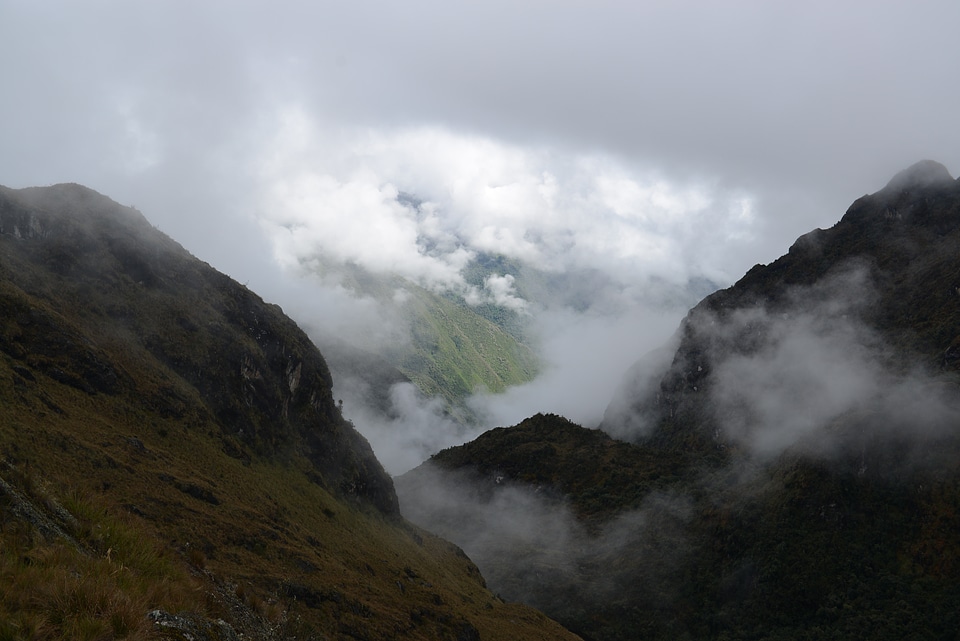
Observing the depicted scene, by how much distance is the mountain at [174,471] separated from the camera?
504 inches

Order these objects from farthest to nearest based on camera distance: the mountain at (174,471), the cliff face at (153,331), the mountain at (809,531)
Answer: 1. the mountain at (809,531)
2. the cliff face at (153,331)
3. the mountain at (174,471)

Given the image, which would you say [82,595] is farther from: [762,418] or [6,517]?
[762,418]

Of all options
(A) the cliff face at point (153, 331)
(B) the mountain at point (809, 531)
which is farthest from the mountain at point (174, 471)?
(B) the mountain at point (809, 531)

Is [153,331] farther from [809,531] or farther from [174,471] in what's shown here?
[809,531]

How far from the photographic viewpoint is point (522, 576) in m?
146

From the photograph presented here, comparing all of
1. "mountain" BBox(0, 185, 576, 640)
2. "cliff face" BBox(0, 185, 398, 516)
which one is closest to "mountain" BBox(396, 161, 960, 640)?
"mountain" BBox(0, 185, 576, 640)

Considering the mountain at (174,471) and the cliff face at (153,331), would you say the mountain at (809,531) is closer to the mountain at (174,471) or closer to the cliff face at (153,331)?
the mountain at (174,471)

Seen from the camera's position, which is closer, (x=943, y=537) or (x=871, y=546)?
(x=943, y=537)

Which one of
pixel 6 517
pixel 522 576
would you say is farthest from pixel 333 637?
pixel 522 576

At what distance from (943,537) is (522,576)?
95852 millimetres

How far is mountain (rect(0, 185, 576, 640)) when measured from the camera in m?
12.8

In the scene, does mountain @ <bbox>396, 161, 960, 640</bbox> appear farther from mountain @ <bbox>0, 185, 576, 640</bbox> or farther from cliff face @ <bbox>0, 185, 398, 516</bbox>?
cliff face @ <bbox>0, 185, 398, 516</bbox>

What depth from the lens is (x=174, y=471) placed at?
5156 cm

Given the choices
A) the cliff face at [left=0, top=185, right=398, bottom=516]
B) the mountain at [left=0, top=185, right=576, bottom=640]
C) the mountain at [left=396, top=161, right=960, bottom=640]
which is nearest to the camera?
the mountain at [left=0, top=185, right=576, bottom=640]
